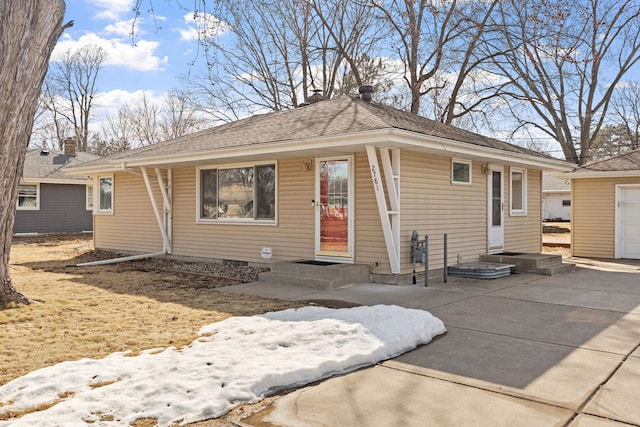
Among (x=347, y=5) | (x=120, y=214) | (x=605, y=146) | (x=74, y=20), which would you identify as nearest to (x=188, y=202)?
(x=120, y=214)

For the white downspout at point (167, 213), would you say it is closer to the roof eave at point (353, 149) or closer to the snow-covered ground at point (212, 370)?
the roof eave at point (353, 149)

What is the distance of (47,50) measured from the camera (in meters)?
6.36

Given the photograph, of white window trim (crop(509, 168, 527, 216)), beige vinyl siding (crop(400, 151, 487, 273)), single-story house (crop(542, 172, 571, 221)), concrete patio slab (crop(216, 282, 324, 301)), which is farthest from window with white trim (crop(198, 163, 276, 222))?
single-story house (crop(542, 172, 571, 221))

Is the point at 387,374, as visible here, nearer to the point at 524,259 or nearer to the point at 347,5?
Answer: the point at 524,259

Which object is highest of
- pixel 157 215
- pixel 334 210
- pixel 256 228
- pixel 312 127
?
pixel 312 127

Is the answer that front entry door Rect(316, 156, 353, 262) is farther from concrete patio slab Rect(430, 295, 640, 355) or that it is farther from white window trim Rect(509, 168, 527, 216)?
white window trim Rect(509, 168, 527, 216)

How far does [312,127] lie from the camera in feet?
29.4

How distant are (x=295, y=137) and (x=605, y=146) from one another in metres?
29.6

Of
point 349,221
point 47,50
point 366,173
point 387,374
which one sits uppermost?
point 47,50

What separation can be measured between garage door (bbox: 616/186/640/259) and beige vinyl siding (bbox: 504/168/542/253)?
2.26 metres

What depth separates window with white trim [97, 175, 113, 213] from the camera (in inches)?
575

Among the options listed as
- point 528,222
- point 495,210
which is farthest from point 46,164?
point 528,222

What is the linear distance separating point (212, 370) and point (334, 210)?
5.69m

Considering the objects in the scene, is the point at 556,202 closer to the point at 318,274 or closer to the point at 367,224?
the point at 367,224
